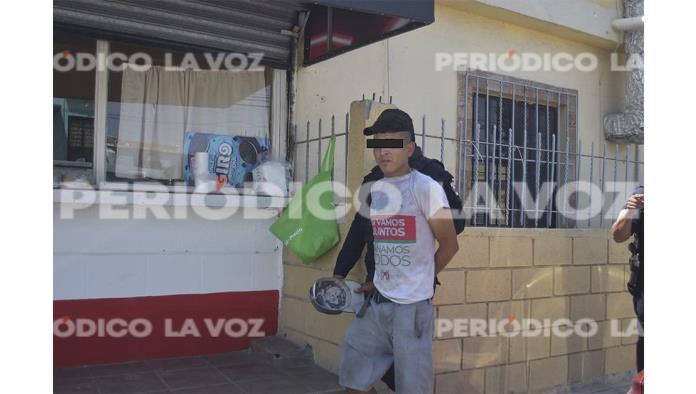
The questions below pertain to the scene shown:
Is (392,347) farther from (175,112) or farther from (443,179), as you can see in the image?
(175,112)

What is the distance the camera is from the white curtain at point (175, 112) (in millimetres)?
4727

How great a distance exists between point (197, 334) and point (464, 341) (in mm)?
2100

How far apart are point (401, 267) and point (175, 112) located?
2710 mm

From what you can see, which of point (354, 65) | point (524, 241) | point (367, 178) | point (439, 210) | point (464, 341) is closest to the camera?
point (439, 210)

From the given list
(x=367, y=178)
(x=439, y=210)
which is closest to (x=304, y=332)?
(x=367, y=178)

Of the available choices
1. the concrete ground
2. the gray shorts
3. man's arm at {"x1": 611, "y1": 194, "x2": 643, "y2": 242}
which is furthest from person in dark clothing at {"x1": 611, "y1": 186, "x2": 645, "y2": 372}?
the gray shorts

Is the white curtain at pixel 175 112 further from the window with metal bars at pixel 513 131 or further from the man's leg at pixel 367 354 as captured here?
the man's leg at pixel 367 354

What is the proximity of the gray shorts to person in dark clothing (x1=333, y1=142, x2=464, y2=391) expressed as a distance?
14 centimetres

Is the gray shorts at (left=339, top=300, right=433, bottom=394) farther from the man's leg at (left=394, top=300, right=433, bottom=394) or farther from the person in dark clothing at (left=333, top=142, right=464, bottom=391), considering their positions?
the person in dark clothing at (left=333, top=142, right=464, bottom=391)

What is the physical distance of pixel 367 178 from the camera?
11.8 ft

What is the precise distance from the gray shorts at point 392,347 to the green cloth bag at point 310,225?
3.60ft

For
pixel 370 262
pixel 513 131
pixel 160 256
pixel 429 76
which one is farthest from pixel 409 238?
pixel 513 131

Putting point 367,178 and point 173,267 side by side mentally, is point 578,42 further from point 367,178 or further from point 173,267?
point 173,267

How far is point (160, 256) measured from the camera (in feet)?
15.2
